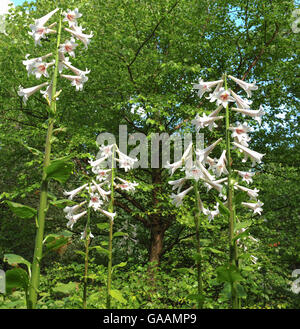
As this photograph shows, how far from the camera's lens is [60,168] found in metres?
1.50

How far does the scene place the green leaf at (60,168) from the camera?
1.46 metres

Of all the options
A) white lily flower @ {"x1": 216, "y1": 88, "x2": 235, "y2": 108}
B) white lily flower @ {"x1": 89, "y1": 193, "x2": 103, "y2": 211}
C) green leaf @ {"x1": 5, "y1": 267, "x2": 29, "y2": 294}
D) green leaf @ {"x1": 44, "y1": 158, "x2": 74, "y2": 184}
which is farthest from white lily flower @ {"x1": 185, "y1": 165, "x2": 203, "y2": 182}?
white lily flower @ {"x1": 89, "y1": 193, "x2": 103, "y2": 211}

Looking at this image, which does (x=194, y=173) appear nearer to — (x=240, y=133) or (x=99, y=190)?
(x=240, y=133)

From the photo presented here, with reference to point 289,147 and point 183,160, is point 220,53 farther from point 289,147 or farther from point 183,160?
point 183,160

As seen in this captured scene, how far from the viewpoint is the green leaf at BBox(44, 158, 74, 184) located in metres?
1.46

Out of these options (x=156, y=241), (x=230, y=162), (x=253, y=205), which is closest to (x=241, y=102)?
(x=230, y=162)

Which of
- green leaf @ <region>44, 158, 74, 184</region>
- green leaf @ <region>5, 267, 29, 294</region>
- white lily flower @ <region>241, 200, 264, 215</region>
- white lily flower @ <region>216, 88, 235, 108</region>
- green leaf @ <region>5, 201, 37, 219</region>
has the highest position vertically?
white lily flower @ <region>216, 88, 235, 108</region>

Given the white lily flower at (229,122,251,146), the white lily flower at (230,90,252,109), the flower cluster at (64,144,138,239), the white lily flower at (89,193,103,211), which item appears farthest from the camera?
the white lily flower at (89,193,103,211)

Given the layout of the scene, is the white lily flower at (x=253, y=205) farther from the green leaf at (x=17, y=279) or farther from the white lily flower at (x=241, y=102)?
the green leaf at (x=17, y=279)

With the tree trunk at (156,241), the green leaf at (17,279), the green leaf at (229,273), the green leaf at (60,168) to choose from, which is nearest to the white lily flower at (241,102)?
the green leaf at (229,273)

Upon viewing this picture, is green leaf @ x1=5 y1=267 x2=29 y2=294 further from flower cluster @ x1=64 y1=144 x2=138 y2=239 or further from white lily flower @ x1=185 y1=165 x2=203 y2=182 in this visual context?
flower cluster @ x1=64 y1=144 x2=138 y2=239

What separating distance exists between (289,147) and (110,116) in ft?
19.5

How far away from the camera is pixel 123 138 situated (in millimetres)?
9492
